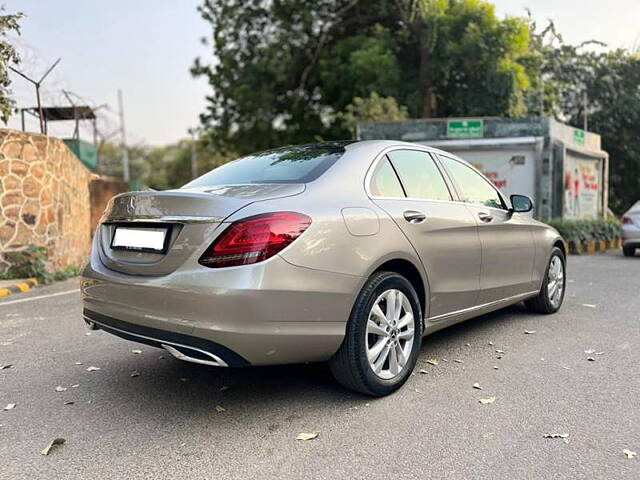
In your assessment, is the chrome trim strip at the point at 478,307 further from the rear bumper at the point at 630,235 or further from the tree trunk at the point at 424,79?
the tree trunk at the point at 424,79

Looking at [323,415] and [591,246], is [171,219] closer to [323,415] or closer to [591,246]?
[323,415]

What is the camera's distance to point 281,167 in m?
3.50

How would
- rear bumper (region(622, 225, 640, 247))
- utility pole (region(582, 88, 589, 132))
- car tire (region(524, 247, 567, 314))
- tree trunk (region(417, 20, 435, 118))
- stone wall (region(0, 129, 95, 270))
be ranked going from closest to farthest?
car tire (region(524, 247, 567, 314)) → stone wall (region(0, 129, 95, 270)) → rear bumper (region(622, 225, 640, 247)) → tree trunk (region(417, 20, 435, 118)) → utility pole (region(582, 88, 589, 132))

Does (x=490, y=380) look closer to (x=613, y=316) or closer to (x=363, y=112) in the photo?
(x=613, y=316)

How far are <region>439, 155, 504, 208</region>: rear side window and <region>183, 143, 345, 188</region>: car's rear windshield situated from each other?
105 cm

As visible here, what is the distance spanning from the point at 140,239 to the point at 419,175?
1.88m

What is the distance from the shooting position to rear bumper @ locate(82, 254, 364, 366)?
261 centimetres

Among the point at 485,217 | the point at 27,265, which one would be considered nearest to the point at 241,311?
the point at 485,217

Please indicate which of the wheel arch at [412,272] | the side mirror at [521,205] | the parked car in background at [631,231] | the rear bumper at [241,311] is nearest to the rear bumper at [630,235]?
the parked car in background at [631,231]

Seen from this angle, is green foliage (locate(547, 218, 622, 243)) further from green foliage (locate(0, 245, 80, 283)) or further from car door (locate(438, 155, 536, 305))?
green foliage (locate(0, 245, 80, 283))

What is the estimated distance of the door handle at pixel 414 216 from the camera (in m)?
3.37

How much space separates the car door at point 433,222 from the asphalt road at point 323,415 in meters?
0.53

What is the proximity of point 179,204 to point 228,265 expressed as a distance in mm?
468

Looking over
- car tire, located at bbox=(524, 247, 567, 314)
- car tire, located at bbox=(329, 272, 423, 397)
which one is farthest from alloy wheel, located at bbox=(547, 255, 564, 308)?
car tire, located at bbox=(329, 272, 423, 397)
